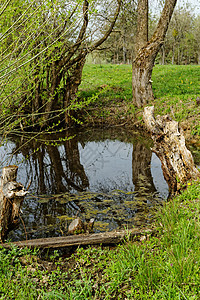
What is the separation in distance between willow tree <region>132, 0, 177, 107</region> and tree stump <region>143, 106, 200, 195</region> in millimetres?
6124

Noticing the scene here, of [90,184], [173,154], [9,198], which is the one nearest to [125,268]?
[9,198]

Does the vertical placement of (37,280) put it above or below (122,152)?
below

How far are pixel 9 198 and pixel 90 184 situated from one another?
2.91 meters

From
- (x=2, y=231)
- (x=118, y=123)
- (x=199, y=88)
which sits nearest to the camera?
(x=2, y=231)

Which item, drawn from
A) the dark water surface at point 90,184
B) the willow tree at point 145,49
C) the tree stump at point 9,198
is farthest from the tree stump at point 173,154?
the willow tree at point 145,49

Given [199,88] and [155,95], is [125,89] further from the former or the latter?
[199,88]

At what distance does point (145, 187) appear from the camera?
6.09 metres

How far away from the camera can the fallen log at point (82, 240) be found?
385cm

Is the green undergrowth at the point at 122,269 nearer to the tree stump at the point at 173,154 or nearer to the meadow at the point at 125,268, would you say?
the meadow at the point at 125,268

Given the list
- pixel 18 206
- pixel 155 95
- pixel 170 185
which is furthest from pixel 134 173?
pixel 155 95

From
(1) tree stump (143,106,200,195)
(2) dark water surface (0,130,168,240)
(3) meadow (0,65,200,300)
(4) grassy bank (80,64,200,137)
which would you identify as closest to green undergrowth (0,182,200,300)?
(3) meadow (0,65,200,300)

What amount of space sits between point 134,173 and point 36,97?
18.1 feet

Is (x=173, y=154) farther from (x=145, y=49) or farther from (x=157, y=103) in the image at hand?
(x=145, y=49)

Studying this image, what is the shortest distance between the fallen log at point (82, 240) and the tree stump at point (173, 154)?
173 centimetres
